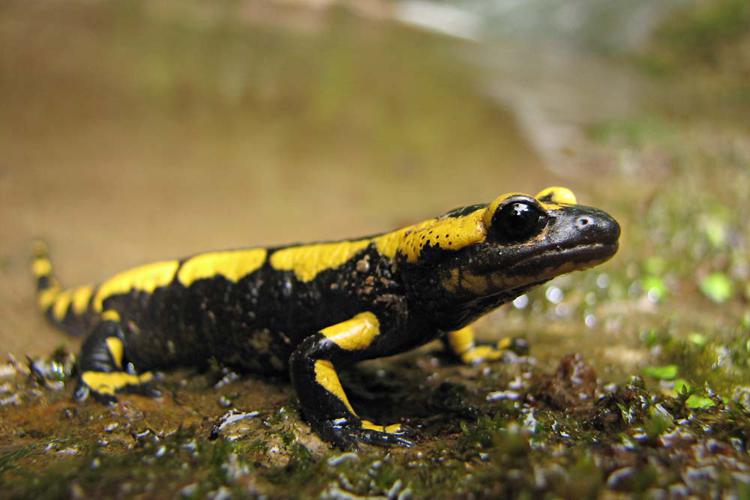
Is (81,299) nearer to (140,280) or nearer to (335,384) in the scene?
(140,280)

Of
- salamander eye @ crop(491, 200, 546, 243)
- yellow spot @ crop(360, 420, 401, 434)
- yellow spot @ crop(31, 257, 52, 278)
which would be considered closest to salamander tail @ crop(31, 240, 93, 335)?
yellow spot @ crop(31, 257, 52, 278)

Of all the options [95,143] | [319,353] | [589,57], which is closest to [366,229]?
[319,353]

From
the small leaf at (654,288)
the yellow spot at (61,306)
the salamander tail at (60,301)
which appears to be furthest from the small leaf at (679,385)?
the yellow spot at (61,306)

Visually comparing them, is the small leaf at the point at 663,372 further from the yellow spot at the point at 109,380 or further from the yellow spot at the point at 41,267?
the yellow spot at the point at 41,267

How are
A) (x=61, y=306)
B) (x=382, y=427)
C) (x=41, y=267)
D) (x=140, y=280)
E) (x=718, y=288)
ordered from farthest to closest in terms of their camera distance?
(x=718, y=288)
(x=41, y=267)
(x=61, y=306)
(x=140, y=280)
(x=382, y=427)

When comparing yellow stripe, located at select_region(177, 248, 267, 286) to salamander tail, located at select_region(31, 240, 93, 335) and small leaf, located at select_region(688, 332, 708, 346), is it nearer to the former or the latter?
salamander tail, located at select_region(31, 240, 93, 335)

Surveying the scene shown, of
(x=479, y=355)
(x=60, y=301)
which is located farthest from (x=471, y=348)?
(x=60, y=301)
